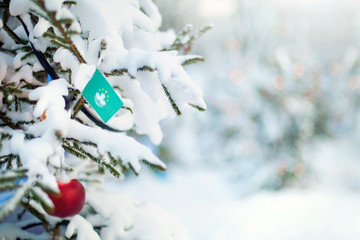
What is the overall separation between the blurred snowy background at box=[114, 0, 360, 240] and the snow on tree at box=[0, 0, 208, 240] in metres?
1.75

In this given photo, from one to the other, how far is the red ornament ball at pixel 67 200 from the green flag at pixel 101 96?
0.59 ft

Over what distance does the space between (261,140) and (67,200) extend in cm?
407

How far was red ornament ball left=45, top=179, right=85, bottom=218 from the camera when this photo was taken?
0.73m

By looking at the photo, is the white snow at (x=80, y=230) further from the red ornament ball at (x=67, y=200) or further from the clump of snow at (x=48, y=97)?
the clump of snow at (x=48, y=97)

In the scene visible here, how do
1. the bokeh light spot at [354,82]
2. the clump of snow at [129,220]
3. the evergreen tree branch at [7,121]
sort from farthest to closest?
the bokeh light spot at [354,82]
the clump of snow at [129,220]
the evergreen tree branch at [7,121]

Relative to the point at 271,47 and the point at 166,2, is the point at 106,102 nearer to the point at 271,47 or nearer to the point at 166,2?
the point at 166,2

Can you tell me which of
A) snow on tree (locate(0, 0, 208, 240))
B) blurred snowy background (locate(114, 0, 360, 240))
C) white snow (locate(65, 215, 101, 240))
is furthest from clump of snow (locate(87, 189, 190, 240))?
blurred snowy background (locate(114, 0, 360, 240))

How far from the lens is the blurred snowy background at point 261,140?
304 centimetres

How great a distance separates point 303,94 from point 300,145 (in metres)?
0.67

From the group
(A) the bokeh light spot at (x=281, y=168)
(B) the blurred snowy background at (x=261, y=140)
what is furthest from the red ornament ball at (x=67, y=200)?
(A) the bokeh light spot at (x=281, y=168)

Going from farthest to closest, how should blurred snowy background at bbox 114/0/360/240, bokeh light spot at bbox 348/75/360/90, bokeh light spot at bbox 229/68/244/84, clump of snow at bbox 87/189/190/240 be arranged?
bokeh light spot at bbox 229/68/244/84 < bokeh light spot at bbox 348/75/360/90 < blurred snowy background at bbox 114/0/360/240 < clump of snow at bbox 87/189/190/240

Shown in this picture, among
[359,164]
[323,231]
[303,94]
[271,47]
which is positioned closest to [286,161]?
[303,94]

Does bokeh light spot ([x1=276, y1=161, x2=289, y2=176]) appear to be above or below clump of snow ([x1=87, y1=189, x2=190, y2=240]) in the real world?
above

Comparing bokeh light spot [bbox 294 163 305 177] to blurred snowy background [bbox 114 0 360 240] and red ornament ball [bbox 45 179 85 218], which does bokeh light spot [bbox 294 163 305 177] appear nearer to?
blurred snowy background [bbox 114 0 360 240]
